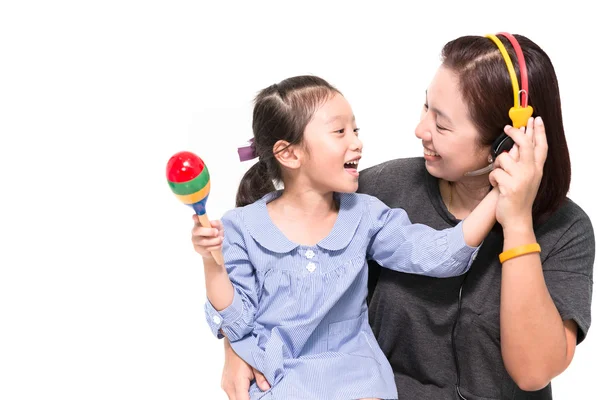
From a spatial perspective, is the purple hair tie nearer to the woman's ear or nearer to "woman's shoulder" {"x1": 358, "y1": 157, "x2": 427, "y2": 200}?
the woman's ear

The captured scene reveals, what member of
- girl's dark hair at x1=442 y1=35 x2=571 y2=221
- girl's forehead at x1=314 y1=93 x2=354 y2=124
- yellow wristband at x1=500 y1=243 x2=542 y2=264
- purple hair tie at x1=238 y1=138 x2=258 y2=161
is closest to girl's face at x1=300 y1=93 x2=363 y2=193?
girl's forehead at x1=314 y1=93 x2=354 y2=124

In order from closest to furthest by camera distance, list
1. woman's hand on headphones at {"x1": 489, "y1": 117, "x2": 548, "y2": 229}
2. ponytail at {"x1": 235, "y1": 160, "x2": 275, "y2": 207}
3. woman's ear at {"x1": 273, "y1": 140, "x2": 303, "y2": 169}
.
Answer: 1. woman's hand on headphones at {"x1": 489, "y1": 117, "x2": 548, "y2": 229}
2. woman's ear at {"x1": 273, "y1": 140, "x2": 303, "y2": 169}
3. ponytail at {"x1": 235, "y1": 160, "x2": 275, "y2": 207}

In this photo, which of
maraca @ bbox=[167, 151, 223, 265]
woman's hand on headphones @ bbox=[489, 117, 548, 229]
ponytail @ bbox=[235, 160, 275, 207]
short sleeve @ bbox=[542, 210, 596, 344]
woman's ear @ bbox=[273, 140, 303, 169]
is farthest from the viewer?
ponytail @ bbox=[235, 160, 275, 207]

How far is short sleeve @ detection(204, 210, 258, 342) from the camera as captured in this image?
1.92m

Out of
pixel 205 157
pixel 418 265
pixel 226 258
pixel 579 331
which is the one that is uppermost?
pixel 205 157

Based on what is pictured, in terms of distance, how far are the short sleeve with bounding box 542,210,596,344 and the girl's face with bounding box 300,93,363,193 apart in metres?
0.47

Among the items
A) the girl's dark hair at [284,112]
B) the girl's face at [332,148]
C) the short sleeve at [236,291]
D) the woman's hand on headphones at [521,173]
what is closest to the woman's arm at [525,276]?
the woman's hand on headphones at [521,173]

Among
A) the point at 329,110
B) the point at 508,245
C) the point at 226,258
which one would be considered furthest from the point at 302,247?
the point at 508,245

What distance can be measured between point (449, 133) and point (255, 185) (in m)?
0.52

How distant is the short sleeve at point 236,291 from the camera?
192cm

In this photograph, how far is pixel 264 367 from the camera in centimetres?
193

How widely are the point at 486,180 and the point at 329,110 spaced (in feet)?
1.30

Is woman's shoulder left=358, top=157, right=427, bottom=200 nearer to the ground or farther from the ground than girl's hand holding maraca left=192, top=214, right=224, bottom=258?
nearer to the ground

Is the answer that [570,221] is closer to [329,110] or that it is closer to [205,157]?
[329,110]
